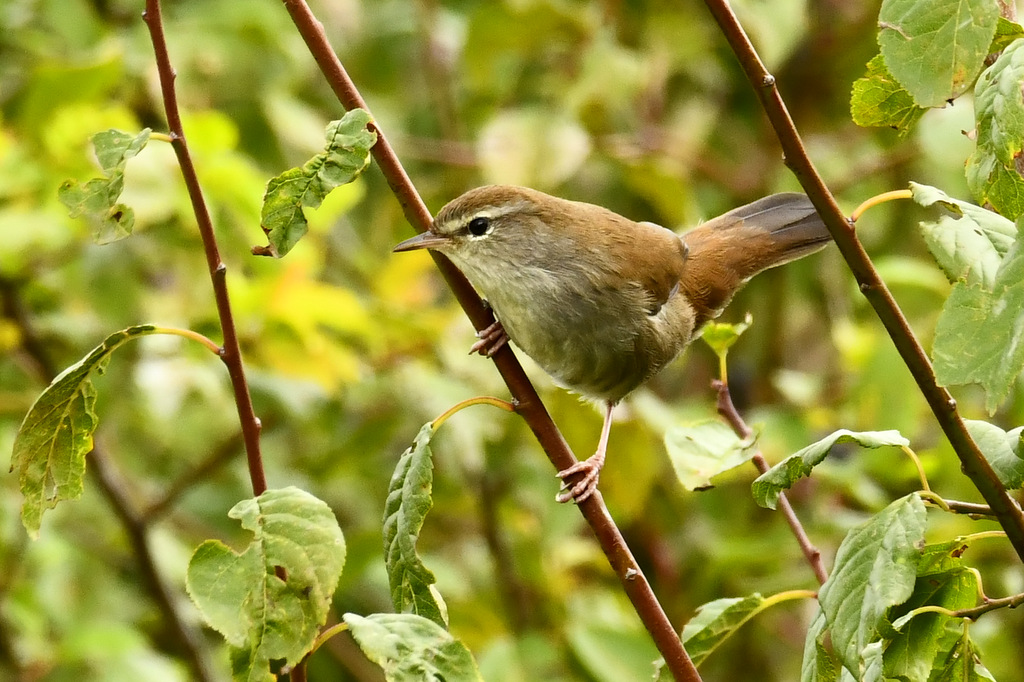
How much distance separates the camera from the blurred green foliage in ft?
10.5

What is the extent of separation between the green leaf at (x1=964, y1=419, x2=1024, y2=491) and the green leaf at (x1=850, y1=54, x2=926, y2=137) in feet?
1.33

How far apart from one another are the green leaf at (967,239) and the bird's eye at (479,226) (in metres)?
1.41

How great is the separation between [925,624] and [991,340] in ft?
1.19

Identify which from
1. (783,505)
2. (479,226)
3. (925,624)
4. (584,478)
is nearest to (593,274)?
(479,226)

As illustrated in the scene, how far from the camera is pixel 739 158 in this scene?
5.26 meters

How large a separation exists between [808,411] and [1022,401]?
2.56 ft

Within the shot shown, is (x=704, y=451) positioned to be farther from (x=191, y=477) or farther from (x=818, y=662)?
(x=191, y=477)

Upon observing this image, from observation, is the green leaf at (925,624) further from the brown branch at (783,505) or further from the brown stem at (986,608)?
the brown branch at (783,505)

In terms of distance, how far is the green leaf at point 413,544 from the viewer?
149 cm

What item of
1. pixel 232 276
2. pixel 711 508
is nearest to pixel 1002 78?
pixel 232 276

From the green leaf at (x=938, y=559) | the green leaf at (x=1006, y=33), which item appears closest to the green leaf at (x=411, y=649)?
the green leaf at (x=938, y=559)

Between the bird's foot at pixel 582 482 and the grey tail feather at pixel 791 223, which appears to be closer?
the bird's foot at pixel 582 482

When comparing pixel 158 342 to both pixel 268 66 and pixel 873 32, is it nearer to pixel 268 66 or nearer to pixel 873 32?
pixel 268 66

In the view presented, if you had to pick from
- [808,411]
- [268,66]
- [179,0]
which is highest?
[179,0]
